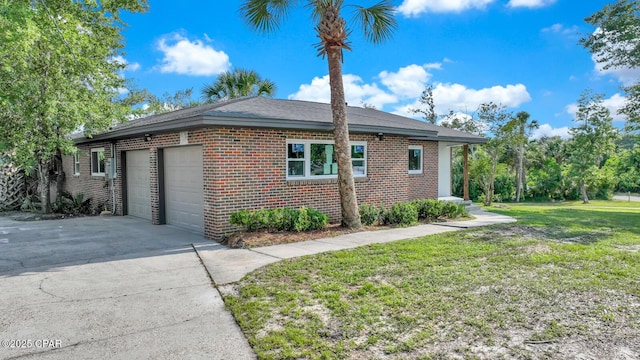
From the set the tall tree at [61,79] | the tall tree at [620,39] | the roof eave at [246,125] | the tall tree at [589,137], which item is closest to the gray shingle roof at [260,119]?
the roof eave at [246,125]

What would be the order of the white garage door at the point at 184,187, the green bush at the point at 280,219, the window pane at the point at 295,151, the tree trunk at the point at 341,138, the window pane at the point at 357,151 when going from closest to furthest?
the green bush at the point at 280,219 < the tree trunk at the point at 341,138 < the white garage door at the point at 184,187 < the window pane at the point at 295,151 < the window pane at the point at 357,151

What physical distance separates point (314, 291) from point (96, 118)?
36.1 ft

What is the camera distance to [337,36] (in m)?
9.39

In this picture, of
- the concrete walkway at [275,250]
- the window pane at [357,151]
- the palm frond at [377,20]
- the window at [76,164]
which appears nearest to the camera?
the concrete walkway at [275,250]

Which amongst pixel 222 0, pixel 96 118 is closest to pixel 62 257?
pixel 96 118

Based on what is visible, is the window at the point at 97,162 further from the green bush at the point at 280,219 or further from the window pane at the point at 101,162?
the green bush at the point at 280,219

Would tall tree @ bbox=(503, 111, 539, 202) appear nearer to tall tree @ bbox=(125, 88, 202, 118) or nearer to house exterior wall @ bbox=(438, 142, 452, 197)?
house exterior wall @ bbox=(438, 142, 452, 197)

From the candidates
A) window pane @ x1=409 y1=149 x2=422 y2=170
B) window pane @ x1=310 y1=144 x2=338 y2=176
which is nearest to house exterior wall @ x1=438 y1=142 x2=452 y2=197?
window pane @ x1=409 y1=149 x2=422 y2=170

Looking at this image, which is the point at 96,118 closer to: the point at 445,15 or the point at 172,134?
the point at 172,134

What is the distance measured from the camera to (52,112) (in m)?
11.4

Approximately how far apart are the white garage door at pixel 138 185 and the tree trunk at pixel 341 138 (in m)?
6.35

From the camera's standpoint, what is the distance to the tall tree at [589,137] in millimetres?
→ 23750

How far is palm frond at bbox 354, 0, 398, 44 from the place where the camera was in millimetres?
9673

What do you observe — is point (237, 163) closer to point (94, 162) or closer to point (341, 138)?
point (341, 138)
